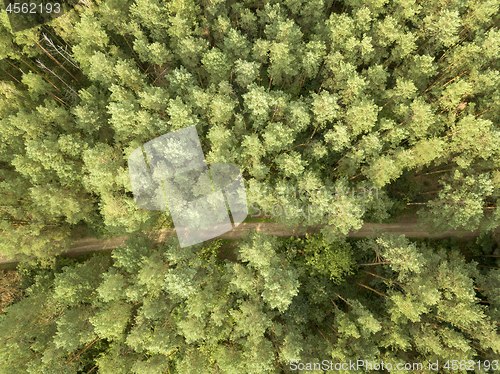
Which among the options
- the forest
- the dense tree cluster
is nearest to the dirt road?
the forest

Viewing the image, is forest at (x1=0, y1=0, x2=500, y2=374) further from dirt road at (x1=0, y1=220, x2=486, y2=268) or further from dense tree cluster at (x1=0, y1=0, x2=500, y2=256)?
dirt road at (x1=0, y1=220, x2=486, y2=268)

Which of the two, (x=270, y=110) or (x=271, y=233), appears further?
(x=271, y=233)

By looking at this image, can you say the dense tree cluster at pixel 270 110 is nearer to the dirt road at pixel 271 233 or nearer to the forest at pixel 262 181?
the forest at pixel 262 181

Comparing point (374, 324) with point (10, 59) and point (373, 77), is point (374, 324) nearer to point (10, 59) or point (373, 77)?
point (373, 77)

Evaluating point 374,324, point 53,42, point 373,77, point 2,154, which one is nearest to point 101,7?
point 53,42

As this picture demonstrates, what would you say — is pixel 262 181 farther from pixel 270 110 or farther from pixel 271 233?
pixel 271 233

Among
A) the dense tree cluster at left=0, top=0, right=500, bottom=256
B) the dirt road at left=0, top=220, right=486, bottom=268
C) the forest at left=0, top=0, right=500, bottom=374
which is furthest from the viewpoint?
the dirt road at left=0, top=220, right=486, bottom=268

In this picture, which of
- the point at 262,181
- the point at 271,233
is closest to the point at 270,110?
the point at 262,181

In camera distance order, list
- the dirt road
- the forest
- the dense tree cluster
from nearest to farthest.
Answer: the forest
the dense tree cluster
the dirt road

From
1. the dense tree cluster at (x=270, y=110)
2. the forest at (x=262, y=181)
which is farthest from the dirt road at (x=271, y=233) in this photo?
the dense tree cluster at (x=270, y=110)
